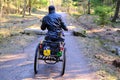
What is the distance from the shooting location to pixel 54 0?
125 metres

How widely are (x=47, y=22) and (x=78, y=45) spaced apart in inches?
273

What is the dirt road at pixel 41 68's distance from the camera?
29.0ft

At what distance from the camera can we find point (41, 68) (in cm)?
975

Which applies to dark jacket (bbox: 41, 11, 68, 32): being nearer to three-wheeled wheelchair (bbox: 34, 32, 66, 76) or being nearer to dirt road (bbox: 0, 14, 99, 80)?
three-wheeled wheelchair (bbox: 34, 32, 66, 76)

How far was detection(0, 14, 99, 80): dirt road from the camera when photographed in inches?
348

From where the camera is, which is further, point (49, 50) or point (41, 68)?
point (41, 68)

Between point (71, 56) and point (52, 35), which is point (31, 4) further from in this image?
point (52, 35)

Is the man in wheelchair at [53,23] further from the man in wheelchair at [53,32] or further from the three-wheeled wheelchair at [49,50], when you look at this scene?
the three-wheeled wheelchair at [49,50]

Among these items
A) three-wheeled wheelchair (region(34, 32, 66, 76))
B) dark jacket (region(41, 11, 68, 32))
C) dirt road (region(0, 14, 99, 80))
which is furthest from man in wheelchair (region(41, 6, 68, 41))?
dirt road (region(0, 14, 99, 80))

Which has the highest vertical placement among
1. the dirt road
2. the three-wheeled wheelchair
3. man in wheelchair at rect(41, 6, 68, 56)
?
man in wheelchair at rect(41, 6, 68, 56)

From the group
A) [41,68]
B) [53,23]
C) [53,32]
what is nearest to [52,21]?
[53,23]

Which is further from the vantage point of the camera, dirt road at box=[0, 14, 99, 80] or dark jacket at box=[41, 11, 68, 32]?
dark jacket at box=[41, 11, 68, 32]

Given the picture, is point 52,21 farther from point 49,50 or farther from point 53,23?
point 49,50

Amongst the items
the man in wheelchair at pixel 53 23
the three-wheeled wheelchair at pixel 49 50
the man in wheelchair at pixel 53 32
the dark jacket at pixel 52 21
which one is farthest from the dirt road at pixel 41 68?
the dark jacket at pixel 52 21
